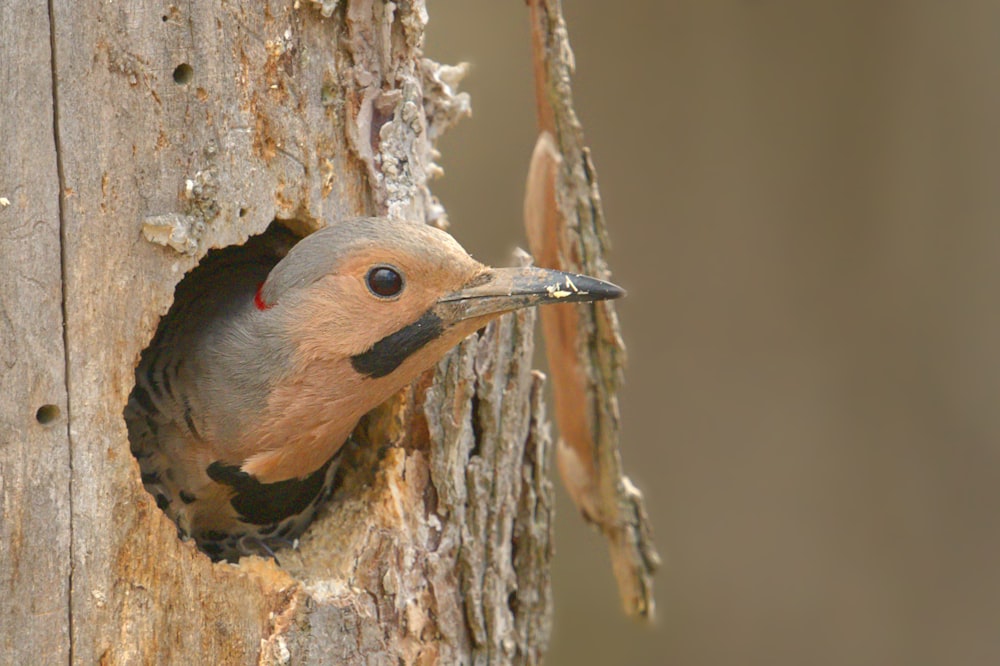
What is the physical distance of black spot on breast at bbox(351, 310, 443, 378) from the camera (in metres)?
2.57

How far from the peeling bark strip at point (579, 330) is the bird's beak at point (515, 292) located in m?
0.80

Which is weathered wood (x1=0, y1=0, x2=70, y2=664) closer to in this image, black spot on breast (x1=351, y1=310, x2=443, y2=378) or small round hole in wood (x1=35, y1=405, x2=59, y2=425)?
small round hole in wood (x1=35, y1=405, x2=59, y2=425)

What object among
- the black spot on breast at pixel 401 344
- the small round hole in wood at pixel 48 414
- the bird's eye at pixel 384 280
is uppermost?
the bird's eye at pixel 384 280

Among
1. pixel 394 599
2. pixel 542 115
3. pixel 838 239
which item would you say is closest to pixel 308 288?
pixel 394 599

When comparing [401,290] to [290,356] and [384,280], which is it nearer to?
[384,280]

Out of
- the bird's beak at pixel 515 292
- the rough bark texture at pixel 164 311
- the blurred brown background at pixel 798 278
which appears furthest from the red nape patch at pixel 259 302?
the blurred brown background at pixel 798 278

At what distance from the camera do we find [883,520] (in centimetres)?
536

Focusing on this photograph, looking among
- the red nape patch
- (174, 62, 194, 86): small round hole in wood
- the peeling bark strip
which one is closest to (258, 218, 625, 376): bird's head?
the red nape patch

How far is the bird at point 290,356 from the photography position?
8.39 feet

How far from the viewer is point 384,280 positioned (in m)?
2.55

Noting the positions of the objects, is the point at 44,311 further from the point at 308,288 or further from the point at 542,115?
the point at 542,115

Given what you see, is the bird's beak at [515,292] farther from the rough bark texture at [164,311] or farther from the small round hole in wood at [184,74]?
the small round hole in wood at [184,74]

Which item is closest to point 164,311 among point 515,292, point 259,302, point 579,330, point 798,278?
point 259,302

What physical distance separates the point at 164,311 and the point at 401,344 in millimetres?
475
